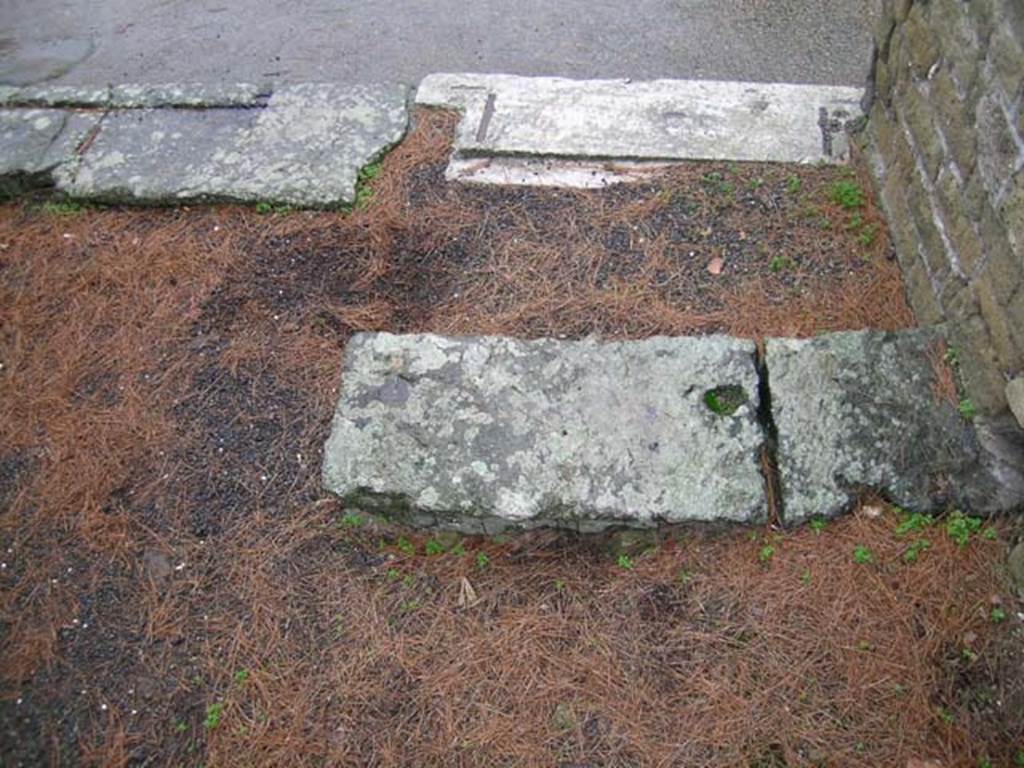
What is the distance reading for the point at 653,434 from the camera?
2.80m

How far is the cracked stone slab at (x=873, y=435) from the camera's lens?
272cm

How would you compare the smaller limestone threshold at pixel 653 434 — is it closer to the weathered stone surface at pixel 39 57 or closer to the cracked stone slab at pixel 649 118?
the cracked stone slab at pixel 649 118

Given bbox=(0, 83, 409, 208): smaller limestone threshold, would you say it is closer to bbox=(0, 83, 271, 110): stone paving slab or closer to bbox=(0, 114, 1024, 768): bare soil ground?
bbox=(0, 83, 271, 110): stone paving slab

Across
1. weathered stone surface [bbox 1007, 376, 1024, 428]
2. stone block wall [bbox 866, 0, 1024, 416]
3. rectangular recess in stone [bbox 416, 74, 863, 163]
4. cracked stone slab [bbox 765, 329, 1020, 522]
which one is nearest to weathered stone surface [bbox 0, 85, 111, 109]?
rectangular recess in stone [bbox 416, 74, 863, 163]

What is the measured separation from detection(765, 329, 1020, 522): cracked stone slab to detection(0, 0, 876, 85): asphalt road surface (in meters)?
2.21

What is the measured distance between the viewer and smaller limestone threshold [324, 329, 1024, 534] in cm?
272

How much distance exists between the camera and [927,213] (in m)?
3.18

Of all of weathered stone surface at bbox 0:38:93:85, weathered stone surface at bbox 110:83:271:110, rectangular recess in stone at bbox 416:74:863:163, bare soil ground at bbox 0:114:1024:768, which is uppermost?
weathered stone surface at bbox 110:83:271:110

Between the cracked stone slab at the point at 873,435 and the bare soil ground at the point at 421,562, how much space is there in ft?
0.34

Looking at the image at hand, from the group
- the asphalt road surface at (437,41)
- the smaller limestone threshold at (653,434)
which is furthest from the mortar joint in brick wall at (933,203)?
the asphalt road surface at (437,41)

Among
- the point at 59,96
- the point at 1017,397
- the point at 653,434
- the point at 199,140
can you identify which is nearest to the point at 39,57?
the point at 59,96

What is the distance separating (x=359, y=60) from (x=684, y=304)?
2591 millimetres

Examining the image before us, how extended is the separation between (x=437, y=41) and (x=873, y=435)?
343cm

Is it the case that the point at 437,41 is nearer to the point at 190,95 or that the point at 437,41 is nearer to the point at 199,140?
the point at 190,95
